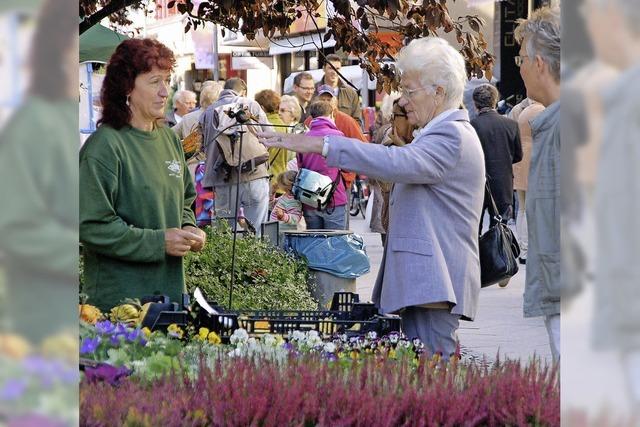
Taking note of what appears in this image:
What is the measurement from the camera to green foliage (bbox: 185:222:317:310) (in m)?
8.38

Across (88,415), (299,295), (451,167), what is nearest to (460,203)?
(451,167)

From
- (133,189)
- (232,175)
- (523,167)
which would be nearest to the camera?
(133,189)

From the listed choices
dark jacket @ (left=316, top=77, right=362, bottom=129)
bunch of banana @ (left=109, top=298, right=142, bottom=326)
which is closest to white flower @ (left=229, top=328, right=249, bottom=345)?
bunch of banana @ (left=109, top=298, right=142, bottom=326)

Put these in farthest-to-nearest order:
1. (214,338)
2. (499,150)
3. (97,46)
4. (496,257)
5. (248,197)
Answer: (97,46), (499,150), (248,197), (496,257), (214,338)

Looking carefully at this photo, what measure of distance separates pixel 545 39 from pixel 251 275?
16.2 feet

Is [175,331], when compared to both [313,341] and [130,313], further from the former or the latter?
[313,341]

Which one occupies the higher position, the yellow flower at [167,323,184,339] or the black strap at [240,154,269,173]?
the black strap at [240,154,269,173]

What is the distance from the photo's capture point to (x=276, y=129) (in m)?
13.1

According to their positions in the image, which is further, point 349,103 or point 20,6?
point 349,103

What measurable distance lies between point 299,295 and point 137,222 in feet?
12.0

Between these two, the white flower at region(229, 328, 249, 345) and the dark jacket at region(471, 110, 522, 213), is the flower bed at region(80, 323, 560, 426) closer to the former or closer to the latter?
the white flower at region(229, 328, 249, 345)

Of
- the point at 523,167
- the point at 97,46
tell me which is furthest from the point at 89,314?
the point at 97,46

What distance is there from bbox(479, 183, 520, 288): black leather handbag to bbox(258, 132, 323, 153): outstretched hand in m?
1.19

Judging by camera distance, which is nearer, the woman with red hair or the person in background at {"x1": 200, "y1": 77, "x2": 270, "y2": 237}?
the woman with red hair
